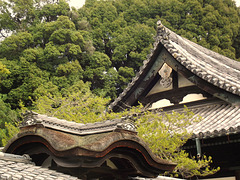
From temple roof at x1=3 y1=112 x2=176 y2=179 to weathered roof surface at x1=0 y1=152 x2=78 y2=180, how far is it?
6.1 inches

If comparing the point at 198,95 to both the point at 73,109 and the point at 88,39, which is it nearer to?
the point at 73,109

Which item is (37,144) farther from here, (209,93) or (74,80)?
(74,80)

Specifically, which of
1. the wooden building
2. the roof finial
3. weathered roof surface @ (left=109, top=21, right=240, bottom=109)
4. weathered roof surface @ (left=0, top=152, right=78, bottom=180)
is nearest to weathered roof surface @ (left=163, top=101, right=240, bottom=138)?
the wooden building

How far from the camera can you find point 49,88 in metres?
25.0

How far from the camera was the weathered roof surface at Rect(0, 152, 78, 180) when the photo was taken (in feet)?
12.4

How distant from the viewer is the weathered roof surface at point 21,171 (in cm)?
378

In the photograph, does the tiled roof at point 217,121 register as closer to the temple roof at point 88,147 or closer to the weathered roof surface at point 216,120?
the weathered roof surface at point 216,120

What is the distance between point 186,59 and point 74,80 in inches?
597

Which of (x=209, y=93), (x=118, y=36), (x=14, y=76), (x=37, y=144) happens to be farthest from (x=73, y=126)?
(x=118, y=36)

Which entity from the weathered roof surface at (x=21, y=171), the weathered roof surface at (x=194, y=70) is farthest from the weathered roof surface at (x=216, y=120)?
the weathered roof surface at (x=21, y=171)

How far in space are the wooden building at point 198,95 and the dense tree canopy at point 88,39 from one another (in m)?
8.16

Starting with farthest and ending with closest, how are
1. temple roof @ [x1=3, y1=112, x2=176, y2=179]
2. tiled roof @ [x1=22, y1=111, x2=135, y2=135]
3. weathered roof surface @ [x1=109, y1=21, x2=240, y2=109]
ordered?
weathered roof surface @ [x1=109, y1=21, x2=240, y2=109] < tiled roof @ [x1=22, y1=111, x2=135, y2=135] < temple roof @ [x1=3, y1=112, x2=176, y2=179]

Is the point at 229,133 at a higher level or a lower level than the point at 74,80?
lower

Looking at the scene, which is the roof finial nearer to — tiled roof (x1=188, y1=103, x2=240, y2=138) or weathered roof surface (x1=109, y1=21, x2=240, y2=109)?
weathered roof surface (x1=109, y1=21, x2=240, y2=109)
